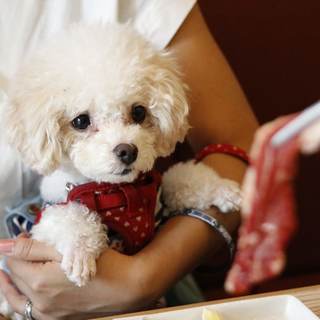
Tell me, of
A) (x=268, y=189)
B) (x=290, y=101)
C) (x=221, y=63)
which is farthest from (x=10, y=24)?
(x=268, y=189)

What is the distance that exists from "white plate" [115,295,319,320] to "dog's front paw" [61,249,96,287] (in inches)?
7.3

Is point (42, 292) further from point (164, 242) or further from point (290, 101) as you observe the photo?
point (290, 101)

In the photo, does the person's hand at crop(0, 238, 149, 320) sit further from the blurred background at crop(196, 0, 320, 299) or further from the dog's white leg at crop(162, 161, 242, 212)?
the blurred background at crop(196, 0, 320, 299)

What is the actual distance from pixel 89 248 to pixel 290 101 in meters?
0.70

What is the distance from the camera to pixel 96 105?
0.66m

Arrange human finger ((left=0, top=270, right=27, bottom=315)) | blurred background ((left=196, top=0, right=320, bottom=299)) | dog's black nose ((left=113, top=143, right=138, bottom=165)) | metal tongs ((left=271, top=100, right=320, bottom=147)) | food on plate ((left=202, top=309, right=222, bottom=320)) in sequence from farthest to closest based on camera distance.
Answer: blurred background ((left=196, top=0, right=320, bottom=299)), human finger ((left=0, top=270, right=27, bottom=315)), dog's black nose ((left=113, top=143, right=138, bottom=165)), food on plate ((left=202, top=309, right=222, bottom=320)), metal tongs ((left=271, top=100, right=320, bottom=147))

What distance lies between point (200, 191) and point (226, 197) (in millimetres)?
39

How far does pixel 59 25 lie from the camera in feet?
2.86

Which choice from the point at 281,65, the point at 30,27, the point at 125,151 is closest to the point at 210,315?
the point at 125,151

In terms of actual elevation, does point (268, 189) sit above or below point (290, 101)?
above

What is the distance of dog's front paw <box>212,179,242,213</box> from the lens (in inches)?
31.4

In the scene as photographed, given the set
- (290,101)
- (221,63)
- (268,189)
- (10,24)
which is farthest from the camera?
(290,101)

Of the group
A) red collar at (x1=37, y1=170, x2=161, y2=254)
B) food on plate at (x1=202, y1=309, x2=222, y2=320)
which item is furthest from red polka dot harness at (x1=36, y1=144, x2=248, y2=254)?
food on plate at (x1=202, y1=309, x2=222, y2=320)

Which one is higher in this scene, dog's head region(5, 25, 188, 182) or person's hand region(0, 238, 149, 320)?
dog's head region(5, 25, 188, 182)
